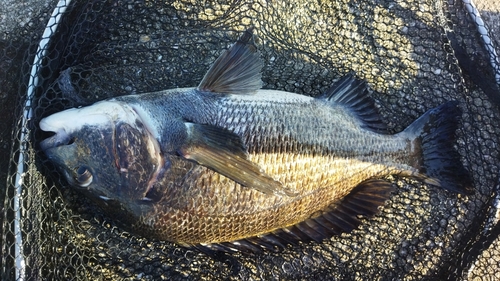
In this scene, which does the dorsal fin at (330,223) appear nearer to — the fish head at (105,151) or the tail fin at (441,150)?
the tail fin at (441,150)

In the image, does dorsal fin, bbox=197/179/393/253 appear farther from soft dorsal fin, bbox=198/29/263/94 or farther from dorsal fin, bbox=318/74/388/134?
soft dorsal fin, bbox=198/29/263/94

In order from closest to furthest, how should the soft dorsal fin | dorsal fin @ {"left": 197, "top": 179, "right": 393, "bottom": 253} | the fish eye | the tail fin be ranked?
the fish eye, the soft dorsal fin, dorsal fin @ {"left": 197, "top": 179, "right": 393, "bottom": 253}, the tail fin

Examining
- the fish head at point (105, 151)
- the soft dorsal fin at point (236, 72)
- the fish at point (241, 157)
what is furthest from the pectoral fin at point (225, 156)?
the soft dorsal fin at point (236, 72)

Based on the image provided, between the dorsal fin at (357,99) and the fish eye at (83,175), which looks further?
the dorsal fin at (357,99)

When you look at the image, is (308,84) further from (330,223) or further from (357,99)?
(330,223)

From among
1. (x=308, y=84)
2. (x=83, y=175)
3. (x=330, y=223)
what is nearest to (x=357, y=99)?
(x=308, y=84)

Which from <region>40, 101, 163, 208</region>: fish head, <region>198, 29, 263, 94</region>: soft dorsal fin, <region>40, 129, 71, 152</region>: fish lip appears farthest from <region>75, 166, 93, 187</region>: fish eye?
<region>198, 29, 263, 94</region>: soft dorsal fin

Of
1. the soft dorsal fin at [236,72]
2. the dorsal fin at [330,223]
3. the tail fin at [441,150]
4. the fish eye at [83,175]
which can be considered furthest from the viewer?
the tail fin at [441,150]

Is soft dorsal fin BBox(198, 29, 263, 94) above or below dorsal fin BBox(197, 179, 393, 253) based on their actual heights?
above

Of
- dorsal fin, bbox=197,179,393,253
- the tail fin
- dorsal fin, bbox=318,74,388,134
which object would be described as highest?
dorsal fin, bbox=318,74,388,134
